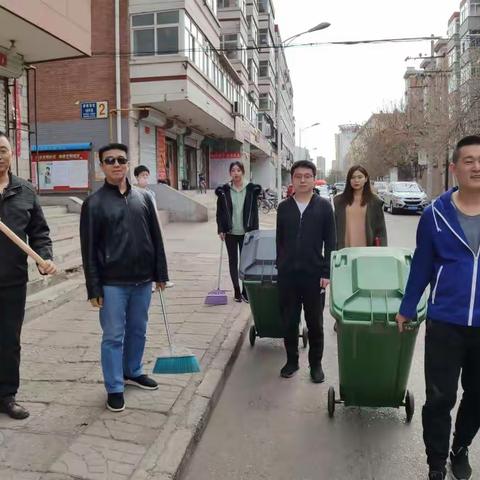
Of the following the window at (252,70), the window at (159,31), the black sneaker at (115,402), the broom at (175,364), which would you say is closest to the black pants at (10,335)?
the black sneaker at (115,402)

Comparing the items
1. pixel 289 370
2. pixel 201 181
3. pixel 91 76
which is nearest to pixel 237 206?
pixel 289 370

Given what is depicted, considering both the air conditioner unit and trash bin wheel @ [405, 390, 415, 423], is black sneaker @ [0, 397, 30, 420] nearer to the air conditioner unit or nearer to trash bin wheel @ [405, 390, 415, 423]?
trash bin wheel @ [405, 390, 415, 423]

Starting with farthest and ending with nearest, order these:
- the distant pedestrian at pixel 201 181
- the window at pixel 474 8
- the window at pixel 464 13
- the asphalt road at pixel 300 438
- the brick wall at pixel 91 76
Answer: the window at pixel 464 13
the window at pixel 474 8
the distant pedestrian at pixel 201 181
the brick wall at pixel 91 76
the asphalt road at pixel 300 438

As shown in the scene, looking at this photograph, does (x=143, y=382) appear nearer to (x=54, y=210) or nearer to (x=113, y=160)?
(x=113, y=160)

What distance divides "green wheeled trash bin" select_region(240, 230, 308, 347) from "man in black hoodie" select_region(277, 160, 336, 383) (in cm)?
49

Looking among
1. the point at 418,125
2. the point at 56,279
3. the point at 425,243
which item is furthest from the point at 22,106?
the point at 418,125

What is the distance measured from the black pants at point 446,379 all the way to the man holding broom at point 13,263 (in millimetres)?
2395

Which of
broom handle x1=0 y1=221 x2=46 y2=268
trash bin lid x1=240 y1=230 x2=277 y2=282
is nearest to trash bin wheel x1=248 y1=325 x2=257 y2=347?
trash bin lid x1=240 y1=230 x2=277 y2=282

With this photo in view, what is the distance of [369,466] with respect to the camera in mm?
3131

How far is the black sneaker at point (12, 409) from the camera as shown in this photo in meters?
3.52

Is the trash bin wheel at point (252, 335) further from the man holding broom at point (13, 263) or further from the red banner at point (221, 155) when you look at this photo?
the red banner at point (221, 155)

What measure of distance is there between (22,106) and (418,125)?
3382 cm

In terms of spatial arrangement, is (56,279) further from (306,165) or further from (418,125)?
(418,125)

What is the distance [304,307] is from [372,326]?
124cm
